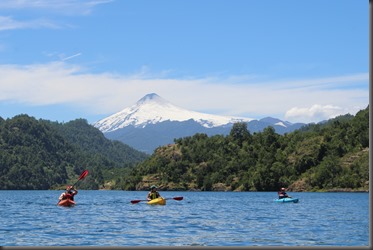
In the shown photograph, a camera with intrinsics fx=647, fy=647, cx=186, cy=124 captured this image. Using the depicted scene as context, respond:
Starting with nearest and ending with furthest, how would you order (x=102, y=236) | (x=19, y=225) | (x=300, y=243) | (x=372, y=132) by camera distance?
1. (x=372, y=132)
2. (x=300, y=243)
3. (x=102, y=236)
4. (x=19, y=225)

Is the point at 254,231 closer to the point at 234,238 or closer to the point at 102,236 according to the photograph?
the point at 234,238

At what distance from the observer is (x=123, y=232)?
157ft

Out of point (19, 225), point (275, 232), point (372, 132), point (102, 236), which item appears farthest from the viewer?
point (19, 225)

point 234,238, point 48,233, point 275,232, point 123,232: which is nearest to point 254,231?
point 275,232

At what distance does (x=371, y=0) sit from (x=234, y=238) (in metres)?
26.2

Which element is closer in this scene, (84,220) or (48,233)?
(48,233)

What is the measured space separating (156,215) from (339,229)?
21152 millimetres

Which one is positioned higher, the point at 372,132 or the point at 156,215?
the point at 372,132

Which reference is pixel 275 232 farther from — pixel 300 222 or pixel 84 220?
pixel 84 220

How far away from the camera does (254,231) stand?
50.4 meters

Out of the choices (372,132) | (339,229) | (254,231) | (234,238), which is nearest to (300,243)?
(234,238)

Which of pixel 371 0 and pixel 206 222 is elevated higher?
pixel 371 0

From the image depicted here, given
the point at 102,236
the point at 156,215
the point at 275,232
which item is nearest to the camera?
the point at 102,236

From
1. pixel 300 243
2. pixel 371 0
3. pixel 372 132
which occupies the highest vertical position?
pixel 371 0
